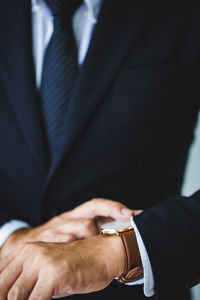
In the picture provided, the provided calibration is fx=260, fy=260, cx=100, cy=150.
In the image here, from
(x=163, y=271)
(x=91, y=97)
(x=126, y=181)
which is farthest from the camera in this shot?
(x=126, y=181)

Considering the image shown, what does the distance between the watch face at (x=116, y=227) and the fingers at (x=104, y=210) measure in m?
0.02

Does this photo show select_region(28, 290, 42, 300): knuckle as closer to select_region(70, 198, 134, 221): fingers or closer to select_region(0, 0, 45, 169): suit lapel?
select_region(70, 198, 134, 221): fingers

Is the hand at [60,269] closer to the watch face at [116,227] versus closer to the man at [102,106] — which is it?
the watch face at [116,227]

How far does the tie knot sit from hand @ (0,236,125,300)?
80 cm

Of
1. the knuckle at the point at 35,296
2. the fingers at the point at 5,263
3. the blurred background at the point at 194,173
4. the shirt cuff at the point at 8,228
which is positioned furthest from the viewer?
the blurred background at the point at 194,173

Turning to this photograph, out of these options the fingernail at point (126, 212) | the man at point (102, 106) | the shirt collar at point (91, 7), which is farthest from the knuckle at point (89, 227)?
the shirt collar at point (91, 7)

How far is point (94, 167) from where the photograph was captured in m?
1.00

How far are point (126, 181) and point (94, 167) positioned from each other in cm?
14

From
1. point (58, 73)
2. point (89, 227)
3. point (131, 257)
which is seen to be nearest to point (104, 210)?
point (89, 227)

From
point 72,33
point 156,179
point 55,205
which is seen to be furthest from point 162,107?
point 55,205

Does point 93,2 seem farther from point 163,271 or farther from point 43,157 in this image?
point 163,271

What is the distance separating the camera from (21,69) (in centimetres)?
93

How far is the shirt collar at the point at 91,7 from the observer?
37.6 inches

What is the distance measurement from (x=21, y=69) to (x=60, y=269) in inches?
26.7
